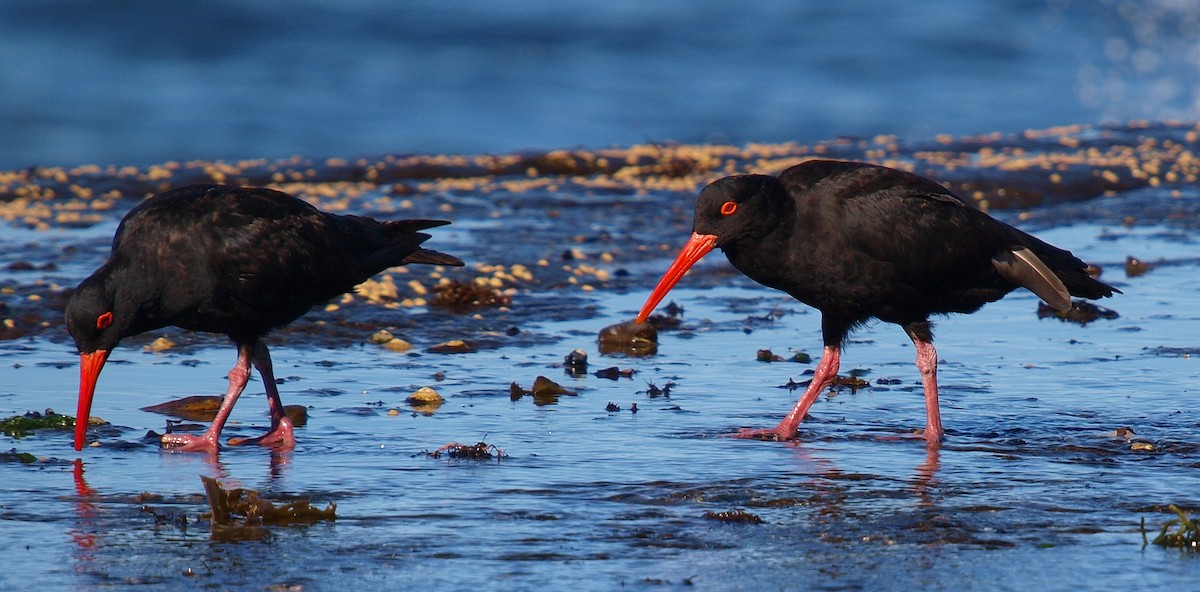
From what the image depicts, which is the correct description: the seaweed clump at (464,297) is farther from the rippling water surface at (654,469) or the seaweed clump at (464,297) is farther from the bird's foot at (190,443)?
the bird's foot at (190,443)

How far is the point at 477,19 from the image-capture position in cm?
2400

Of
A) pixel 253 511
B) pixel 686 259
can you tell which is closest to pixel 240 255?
pixel 686 259

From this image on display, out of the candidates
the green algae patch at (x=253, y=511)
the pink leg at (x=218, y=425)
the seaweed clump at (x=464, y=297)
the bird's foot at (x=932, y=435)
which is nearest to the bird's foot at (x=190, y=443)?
the pink leg at (x=218, y=425)

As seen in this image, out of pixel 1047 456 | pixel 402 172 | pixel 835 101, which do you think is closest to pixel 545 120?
pixel 835 101

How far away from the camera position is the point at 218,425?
18.5 feet

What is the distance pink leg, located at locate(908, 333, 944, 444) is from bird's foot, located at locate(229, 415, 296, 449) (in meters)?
2.30

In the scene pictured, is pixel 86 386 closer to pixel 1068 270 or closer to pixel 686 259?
pixel 686 259

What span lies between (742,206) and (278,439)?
6.34 feet

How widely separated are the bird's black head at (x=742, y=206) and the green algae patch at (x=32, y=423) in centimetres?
249

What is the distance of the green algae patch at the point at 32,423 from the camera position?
5.58m

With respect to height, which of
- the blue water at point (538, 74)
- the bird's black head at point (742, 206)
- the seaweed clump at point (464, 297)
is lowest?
the seaweed clump at point (464, 297)

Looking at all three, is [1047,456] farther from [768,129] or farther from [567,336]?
[768,129]

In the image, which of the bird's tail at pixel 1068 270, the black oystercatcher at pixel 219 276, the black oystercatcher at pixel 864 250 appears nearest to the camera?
the black oystercatcher at pixel 219 276

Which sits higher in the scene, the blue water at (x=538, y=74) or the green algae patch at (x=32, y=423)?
the blue water at (x=538, y=74)
